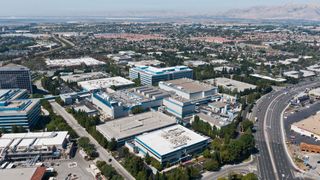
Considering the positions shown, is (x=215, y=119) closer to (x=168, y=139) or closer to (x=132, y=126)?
(x=168, y=139)

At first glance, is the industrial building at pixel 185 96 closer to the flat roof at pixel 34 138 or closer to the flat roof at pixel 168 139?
the flat roof at pixel 168 139

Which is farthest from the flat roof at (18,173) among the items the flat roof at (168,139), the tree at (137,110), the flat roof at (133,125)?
the tree at (137,110)

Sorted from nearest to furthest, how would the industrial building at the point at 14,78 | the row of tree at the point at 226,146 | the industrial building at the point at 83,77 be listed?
the row of tree at the point at 226,146, the industrial building at the point at 14,78, the industrial building at the point at 83,77

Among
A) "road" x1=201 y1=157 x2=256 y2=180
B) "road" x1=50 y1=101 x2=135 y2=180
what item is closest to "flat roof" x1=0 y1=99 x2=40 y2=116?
"road" x1=50 y1=101 x2=135 y2=180

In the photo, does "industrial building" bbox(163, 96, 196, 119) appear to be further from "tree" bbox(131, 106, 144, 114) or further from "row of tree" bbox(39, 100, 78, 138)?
"row of tree" bbox(39, 100, 78, 138)

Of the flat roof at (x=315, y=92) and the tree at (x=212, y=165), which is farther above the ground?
the flat roof at (x=315, y=92)

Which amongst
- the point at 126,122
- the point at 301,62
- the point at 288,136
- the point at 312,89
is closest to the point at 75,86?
the point at 126,122
